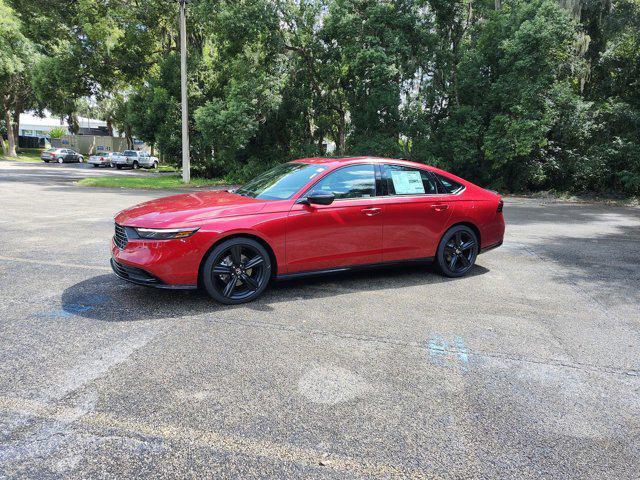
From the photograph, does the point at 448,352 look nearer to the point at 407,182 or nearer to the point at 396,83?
the point at 407,182

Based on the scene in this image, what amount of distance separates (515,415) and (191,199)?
403 cm

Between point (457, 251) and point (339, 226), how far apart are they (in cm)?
199

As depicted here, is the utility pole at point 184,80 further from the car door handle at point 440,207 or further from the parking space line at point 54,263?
the car door handle at point 440,207

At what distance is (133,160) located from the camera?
4316 centimetres

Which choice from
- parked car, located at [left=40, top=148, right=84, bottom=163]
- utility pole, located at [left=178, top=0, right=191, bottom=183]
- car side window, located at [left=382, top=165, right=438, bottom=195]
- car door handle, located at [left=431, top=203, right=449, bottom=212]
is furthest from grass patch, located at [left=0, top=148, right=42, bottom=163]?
car door handle, located at [left=431, top=203, right=449, bottom=212]

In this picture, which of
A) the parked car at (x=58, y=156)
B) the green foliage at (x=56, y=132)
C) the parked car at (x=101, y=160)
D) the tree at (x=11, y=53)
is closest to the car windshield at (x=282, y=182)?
the tree at (x=11, y=53)

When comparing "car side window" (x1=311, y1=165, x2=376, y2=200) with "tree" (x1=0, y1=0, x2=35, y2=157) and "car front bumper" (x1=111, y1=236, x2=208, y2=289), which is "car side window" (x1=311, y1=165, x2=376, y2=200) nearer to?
"car front bumper" (x1=111, y1=236, x2=208, y2=289)

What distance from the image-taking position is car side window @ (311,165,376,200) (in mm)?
5594

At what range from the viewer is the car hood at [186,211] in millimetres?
4766

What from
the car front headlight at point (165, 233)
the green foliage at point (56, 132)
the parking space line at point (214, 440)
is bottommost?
the parking space line at point (214, 440)

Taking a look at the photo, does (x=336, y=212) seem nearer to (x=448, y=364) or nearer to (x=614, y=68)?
(x=448, y=364)

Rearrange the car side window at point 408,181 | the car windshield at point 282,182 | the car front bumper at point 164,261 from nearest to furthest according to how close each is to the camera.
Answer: the car front bumper at point 164,261
the car windshield at point 282,182
the car side window at point 408,181

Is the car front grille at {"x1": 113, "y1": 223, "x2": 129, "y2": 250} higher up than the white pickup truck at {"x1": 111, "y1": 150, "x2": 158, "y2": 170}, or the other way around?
the white pickup truck at {"x1": 111, "y1": 150, "x2": 158, "y2": 170}

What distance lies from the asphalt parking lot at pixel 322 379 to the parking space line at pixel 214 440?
0.04 feet
